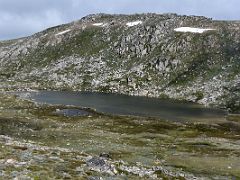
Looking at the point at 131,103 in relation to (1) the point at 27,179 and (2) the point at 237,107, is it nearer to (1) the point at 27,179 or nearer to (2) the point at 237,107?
(2) the point at 237,107

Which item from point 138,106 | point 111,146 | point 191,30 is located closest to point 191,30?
point 191,30

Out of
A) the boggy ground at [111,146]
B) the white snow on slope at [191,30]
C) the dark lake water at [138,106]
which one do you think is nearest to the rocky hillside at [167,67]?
the white snow on slope at [191,30]

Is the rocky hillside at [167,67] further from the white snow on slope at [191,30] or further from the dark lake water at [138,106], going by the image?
the dark lake water at [138,106]

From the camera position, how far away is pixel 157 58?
178 meters

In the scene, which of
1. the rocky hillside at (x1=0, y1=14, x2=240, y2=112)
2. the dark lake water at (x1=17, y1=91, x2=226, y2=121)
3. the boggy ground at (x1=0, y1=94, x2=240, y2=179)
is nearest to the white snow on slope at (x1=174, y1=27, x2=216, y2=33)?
the rocky hillside at (x1=0, y1=14, x2=240, y2=112)

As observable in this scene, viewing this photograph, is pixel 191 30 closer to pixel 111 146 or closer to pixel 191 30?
pixel 191 30

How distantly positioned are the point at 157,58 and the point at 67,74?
42561 mm

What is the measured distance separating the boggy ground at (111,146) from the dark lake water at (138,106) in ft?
26.9

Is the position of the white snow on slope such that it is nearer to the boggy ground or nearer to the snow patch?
the snow patch

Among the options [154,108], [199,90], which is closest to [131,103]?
[154,108]

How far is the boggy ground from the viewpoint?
3747 centimetres

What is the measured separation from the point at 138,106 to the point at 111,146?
6681 centimetres

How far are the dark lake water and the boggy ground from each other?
323 inches

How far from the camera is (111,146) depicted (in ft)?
201
